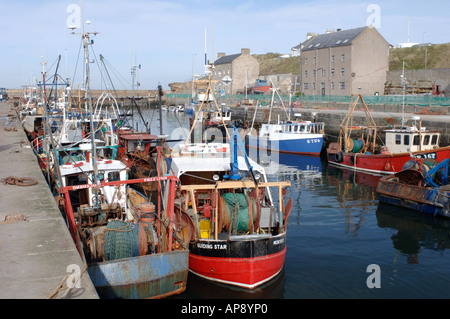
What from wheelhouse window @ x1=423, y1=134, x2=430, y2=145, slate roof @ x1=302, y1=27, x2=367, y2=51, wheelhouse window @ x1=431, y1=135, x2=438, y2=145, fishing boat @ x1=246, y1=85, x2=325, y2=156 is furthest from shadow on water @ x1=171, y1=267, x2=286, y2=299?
slate roof @ x1=302, y1=27, x2=367, y2=51

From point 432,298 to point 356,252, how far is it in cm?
317

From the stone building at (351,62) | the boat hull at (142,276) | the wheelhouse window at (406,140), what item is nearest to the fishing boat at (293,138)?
the wheelhouse window at (406,140)

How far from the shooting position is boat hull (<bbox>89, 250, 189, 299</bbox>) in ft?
29.3

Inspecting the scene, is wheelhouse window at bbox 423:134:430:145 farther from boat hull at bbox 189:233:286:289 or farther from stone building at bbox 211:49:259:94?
stone building at bbox 211:49:259:94

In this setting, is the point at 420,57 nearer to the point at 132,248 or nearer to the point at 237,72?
the point at 237,72

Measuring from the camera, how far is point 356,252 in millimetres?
13586

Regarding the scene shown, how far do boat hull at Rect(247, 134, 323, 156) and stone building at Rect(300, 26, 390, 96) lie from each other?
25.8 m
